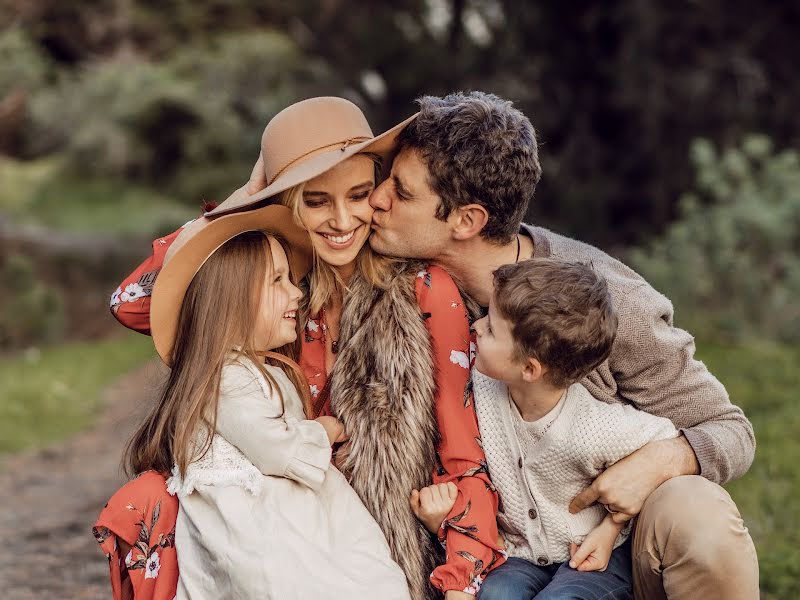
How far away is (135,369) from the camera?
10.5 metres

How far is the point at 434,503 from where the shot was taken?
8.78 feet

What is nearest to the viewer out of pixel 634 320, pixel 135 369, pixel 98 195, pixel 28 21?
pixel 634 320

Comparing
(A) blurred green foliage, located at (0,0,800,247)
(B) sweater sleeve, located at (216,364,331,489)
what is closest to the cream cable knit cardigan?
(B) sweater sleeve, located at (216,364,331,489)

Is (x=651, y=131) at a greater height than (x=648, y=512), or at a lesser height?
greater

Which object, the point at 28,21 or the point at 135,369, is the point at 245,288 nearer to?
the point at 135,369

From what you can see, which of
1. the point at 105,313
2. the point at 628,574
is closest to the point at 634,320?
the point at 628,574

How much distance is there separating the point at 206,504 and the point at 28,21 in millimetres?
22087

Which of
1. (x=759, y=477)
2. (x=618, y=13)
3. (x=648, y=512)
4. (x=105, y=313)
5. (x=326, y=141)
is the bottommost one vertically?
(x=105, y=313)

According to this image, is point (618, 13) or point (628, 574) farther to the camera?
point (618, 13)

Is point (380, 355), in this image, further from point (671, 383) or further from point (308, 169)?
point (671, 383)

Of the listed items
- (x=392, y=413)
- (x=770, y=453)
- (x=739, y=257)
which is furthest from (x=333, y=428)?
(x=739, y=257)

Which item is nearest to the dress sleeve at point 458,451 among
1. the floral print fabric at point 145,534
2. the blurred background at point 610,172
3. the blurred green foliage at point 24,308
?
the floral print fabric at point 145,534

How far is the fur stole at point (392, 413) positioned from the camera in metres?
2.68

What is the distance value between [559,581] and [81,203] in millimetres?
17403
